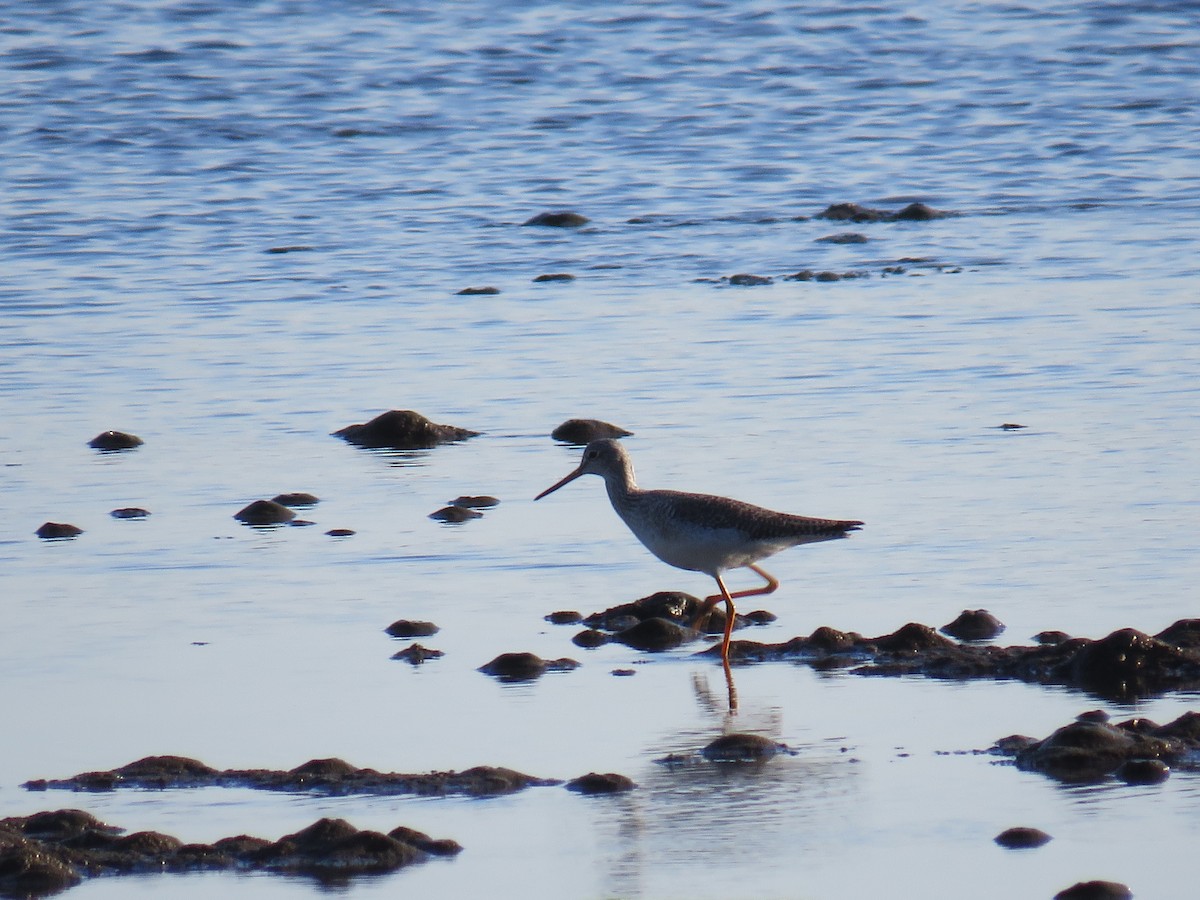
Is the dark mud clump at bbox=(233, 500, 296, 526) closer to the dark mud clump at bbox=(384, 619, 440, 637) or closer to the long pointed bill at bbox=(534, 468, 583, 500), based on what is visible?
the long pointed bill at bbox=(534, 468, 583, 500)

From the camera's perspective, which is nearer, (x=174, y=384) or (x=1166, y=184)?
(x=174, y=384)

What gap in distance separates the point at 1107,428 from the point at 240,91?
2158cm

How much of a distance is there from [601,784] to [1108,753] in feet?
5.31

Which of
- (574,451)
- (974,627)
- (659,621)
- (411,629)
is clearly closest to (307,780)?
(411,629)

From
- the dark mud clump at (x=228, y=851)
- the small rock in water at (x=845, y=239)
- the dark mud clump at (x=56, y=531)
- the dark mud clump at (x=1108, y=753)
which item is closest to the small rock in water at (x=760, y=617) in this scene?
the dark mud clump at (x=1108, y=753)

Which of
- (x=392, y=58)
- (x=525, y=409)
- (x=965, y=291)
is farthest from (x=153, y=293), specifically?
(x=392, y=58)

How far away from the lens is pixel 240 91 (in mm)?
31016

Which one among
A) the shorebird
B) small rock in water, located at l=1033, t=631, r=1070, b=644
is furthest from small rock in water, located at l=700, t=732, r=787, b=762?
the shorebird

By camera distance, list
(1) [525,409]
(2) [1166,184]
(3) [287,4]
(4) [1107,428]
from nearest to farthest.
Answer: (4) [1107,428]
(1) [525,409]
(2) [1166,184]
(3) [287,4]

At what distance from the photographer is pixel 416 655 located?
26.5 feet

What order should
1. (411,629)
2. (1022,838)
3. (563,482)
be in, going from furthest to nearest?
(563,482) → (411,629) → (1022,838)

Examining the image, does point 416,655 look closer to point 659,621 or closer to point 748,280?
point 659,621

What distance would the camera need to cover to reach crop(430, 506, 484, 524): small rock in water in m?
10.4

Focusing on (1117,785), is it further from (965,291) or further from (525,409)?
(965,291)
